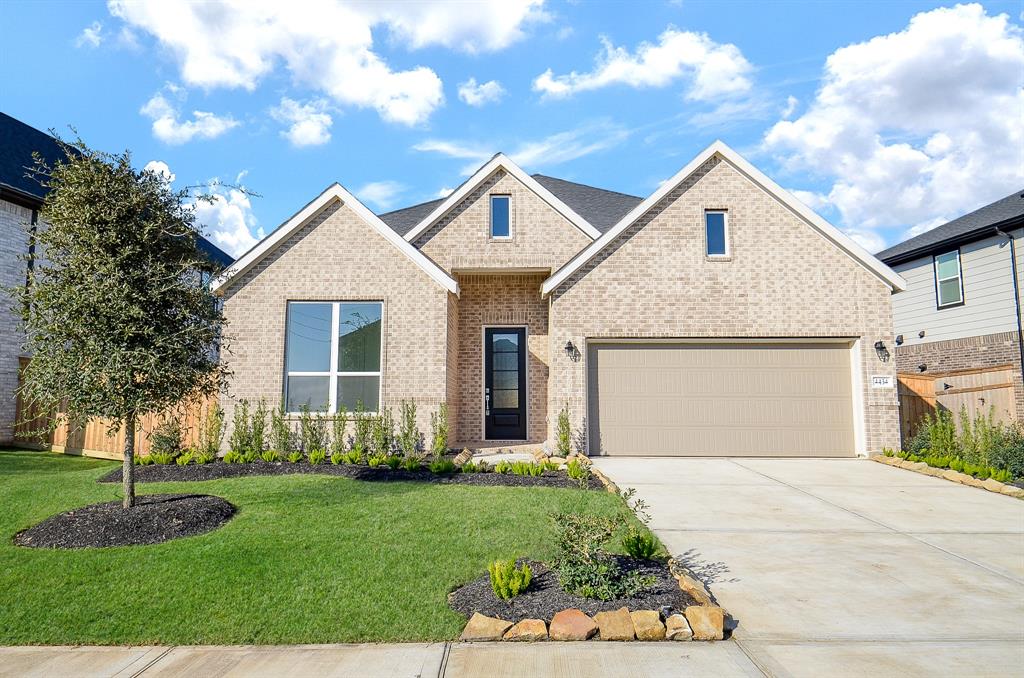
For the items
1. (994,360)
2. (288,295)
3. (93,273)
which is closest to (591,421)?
(288,295)

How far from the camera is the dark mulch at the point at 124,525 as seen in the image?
232 inches

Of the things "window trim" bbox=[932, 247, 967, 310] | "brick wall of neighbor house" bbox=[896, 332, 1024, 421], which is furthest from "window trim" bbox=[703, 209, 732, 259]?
"window trim" bbox=[932, 247, 967, 310]

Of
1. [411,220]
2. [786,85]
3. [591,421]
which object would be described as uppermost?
[786,85]

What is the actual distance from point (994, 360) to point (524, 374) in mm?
11695

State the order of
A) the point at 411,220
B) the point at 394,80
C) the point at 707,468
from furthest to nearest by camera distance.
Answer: the point at 411,220, the point at 394,80, the point at 707,468

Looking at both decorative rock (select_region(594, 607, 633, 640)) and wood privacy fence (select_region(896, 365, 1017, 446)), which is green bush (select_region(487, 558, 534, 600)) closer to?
decorative rock (select_region(594, 607, 633, 640))

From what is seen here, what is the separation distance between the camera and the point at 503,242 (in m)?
14.1

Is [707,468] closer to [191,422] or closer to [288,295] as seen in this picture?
[288,295]

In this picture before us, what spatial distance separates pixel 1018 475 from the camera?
31.0ft

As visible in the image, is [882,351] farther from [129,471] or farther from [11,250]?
[11,250]

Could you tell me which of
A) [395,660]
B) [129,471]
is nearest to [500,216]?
[129,471]

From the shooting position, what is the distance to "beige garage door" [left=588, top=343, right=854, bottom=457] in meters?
12.0

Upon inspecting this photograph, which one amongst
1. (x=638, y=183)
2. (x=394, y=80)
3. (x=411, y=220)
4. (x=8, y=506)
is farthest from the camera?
(x=638, y=183)

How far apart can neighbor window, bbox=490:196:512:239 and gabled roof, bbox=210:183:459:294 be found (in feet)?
9.41
